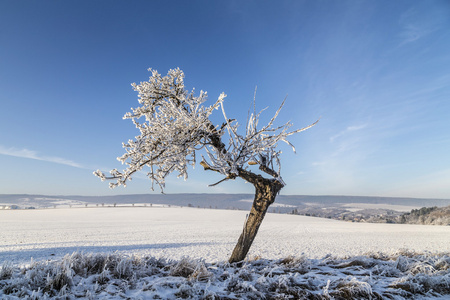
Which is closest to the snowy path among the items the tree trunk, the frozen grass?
the tree trunk

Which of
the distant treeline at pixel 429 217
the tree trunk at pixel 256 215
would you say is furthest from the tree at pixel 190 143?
the distant treeline at pixel 429 217

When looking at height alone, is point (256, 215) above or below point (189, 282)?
above

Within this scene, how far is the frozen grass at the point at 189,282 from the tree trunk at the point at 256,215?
0.52 meters

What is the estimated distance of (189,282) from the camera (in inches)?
184

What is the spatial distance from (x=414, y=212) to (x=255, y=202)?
39278 mm

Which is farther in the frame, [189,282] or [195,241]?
[195,241]

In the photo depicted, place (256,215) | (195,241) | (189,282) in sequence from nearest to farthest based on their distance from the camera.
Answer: (189,282), (256,215), (195,241)

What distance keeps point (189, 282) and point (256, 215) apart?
274 centimetres

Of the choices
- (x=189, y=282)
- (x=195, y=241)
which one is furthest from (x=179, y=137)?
Result: (x=195, y=241)

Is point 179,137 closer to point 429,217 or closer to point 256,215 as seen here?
point 256,215

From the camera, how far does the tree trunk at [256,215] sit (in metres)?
6.73

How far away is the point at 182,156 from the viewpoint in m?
6.50

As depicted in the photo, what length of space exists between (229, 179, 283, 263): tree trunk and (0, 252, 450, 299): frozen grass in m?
0.52

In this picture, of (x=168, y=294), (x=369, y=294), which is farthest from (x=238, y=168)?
(x=369, y=294)
